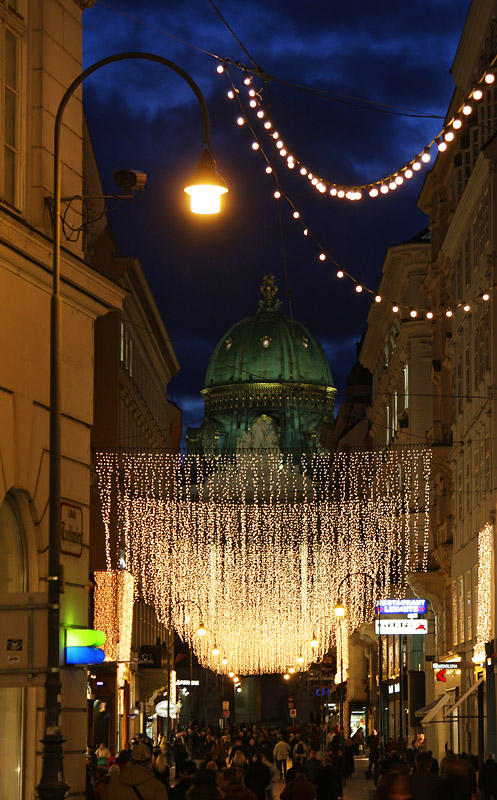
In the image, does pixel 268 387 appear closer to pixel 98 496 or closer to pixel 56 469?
pixel 98 496

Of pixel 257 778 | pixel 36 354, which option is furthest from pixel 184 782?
pixel 257 778

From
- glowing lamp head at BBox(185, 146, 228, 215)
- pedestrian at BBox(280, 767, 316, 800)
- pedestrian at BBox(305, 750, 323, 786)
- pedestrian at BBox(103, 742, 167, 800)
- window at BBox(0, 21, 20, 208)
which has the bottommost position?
pedestrian at BBox(305, 750, 323, 786)

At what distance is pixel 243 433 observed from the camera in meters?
181

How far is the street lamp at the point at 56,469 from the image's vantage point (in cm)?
1484

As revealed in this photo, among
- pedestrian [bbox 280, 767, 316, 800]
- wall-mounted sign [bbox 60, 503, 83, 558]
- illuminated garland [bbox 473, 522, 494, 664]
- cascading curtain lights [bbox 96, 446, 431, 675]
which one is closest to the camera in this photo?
wall-mounted sign [bbox 60, 503, 83, 558]

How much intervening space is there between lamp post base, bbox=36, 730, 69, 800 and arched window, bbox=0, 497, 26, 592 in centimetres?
344

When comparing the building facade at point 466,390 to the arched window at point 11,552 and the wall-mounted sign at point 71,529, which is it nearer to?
the wall-mounted sign at point 71,529

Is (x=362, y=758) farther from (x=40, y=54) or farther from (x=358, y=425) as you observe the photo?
(x=40, y=54)

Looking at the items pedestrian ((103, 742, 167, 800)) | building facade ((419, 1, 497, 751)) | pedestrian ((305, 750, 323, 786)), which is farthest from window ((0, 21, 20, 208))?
building facade ((419, 1, 497, 751))

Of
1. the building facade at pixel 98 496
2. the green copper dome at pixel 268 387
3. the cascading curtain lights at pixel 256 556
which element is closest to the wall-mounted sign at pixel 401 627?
the building facade at pixel 98 496

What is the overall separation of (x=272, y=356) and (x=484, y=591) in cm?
14289

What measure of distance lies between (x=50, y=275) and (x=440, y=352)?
39.0 metres

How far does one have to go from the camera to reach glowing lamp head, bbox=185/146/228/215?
16.3 m

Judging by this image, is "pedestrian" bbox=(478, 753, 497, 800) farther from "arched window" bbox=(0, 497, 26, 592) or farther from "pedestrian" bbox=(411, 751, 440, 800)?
"arched window" bbox=(0, 497, 26, 592)
